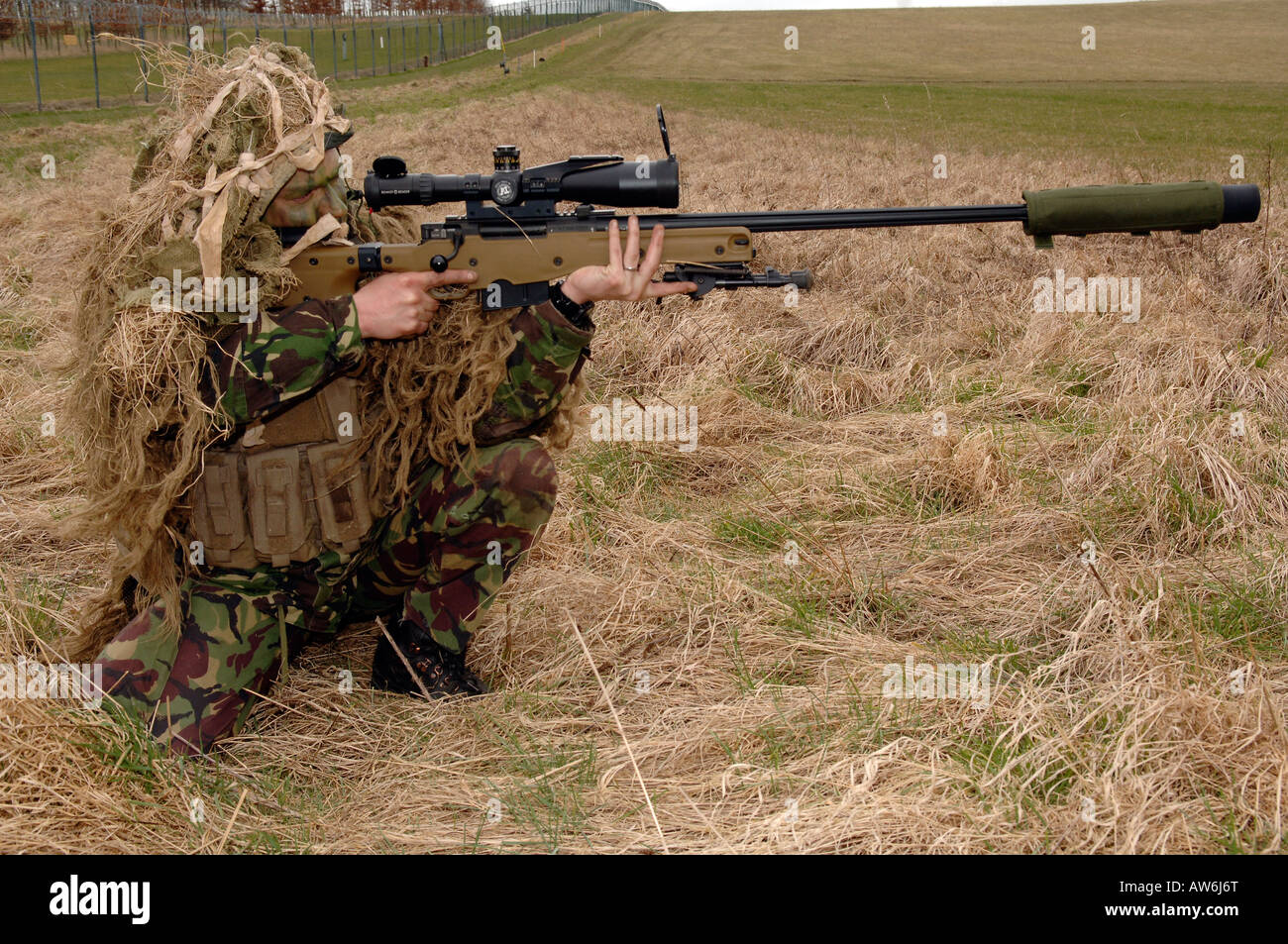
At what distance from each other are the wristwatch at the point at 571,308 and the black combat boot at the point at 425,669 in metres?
1.28

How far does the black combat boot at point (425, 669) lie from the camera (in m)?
3.72

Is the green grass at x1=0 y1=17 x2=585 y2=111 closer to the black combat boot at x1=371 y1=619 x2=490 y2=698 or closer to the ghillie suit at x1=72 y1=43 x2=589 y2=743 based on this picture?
the ghillie suit at x1=72 y1=43 x2=589 y2=743

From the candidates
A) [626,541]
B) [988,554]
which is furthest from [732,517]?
[988,554]

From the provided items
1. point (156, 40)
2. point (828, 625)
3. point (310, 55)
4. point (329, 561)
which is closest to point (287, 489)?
point (329, 561)

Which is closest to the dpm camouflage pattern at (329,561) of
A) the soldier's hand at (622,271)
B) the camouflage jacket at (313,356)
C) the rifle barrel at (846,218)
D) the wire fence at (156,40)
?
the camouflage jacket at (313,356)

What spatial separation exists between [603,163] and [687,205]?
24.6ft

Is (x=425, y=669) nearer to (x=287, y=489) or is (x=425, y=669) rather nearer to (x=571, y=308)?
(x=287, y=489)

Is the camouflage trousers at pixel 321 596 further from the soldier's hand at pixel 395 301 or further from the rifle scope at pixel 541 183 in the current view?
the rifle scope at pixel 541 183

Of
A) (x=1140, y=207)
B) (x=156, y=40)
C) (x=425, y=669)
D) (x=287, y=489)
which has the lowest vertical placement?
(x=425, y=669)

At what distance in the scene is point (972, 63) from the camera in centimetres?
4716

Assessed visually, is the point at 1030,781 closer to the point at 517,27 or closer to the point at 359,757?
the point at 359,757

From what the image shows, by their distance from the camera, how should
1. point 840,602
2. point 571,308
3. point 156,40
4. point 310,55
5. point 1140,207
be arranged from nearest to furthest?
1. point 1140,207
2. point 571,308
3. point 840,602
4. point 156,40
5. point 310,55

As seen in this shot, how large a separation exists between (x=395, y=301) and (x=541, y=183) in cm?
64

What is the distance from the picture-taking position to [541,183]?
3.41 metres
